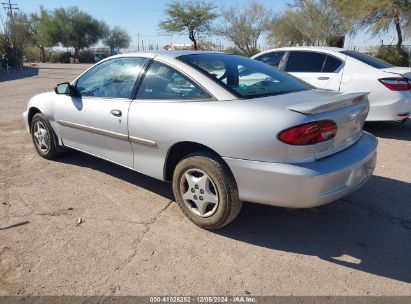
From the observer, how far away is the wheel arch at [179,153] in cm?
321

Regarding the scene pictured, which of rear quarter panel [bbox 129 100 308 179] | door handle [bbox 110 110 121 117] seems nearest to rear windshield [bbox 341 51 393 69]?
rear quarter panel [bbox 129 100 308 179]

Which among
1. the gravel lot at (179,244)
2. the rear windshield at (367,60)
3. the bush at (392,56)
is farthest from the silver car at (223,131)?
the bush at (392,56)

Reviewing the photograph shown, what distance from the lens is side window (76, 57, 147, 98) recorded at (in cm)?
392

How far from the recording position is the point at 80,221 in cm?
355

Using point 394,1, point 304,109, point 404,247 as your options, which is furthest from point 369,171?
point 394,1

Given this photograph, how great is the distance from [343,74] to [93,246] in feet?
17.3

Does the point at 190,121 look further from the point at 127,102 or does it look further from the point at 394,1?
the point at 394,1

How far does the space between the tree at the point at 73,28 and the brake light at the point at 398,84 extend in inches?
2414

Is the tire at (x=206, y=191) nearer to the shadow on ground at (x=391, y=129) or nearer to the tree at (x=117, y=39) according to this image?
the shadow on ground at (x=391, y=129)

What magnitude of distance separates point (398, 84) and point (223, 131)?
14.7 ft

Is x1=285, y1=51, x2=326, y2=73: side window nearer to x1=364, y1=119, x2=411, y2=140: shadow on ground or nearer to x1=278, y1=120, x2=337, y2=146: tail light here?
x1=364, y1=119, x2=411, y2=140: shadow on ground

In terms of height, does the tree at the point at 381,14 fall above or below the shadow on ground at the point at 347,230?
above

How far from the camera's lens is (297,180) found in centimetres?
278

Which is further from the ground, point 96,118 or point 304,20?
point 304,20
